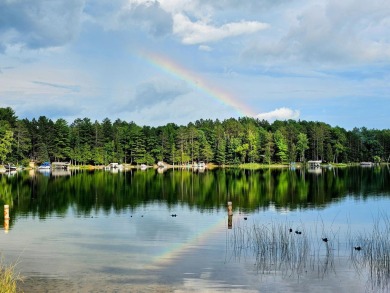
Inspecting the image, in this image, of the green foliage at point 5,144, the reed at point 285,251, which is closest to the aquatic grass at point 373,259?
the reed at point 285,251

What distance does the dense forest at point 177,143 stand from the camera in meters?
152

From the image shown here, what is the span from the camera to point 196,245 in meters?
29.2

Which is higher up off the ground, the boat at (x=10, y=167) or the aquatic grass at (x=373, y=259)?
the boat at (x=10, y=167)

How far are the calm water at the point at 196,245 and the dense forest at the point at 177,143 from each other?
101953mm

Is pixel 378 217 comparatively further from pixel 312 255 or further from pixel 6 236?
pixel 6 236

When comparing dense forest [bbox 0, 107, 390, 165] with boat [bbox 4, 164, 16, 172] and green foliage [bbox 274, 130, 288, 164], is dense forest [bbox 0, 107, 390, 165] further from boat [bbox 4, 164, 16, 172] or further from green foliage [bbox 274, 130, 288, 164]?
boat [bbox 4, 164, 16, 172]

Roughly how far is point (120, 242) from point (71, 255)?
179 inches

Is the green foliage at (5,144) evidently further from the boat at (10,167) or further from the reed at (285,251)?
the reed at (285,251)

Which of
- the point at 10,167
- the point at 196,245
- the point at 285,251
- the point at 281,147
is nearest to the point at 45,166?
the point at 10,167

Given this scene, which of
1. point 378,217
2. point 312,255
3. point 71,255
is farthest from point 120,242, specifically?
point 378,217

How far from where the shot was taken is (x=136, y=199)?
56.7m

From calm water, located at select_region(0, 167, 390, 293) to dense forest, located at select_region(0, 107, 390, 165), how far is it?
101953mm

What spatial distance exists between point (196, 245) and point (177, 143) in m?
145

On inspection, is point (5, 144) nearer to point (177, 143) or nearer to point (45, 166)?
point (45, 166)
